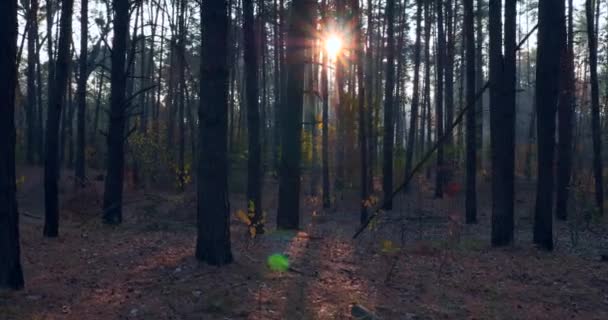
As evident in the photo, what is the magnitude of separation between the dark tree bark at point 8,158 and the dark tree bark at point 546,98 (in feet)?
32.0

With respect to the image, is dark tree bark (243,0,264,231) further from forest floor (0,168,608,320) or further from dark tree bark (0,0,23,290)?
dark tree bark (0,0,23,290)

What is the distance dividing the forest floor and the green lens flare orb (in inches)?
5.2

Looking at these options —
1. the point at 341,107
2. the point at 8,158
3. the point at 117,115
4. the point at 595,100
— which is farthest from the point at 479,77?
the point at 8,158

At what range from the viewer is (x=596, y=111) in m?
22.1

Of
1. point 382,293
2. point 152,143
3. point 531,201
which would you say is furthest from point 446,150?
point 382,293

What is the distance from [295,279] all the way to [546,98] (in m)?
7.36

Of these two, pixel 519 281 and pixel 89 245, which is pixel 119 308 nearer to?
pixel 89 245

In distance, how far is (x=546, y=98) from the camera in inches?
516

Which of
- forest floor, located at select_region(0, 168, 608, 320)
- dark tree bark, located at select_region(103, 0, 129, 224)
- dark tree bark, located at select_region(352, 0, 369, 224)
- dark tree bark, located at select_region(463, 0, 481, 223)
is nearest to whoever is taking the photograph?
forest floor, located at select_region(0, 168, 608, 320)

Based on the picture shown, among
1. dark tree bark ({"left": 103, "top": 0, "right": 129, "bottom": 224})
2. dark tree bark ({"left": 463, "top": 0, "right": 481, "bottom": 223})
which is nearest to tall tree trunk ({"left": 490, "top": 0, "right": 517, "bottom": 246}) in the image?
dark tree bark ({"left": 463, "top": 0, "right": 481, "bottom": 223})

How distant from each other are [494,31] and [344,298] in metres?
8.47

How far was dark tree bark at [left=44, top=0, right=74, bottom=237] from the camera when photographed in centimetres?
1216

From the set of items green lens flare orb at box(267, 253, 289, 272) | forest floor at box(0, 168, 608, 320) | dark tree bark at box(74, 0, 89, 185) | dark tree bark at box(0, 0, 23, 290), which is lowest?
forest floor at box(0, 168, 608, 320)

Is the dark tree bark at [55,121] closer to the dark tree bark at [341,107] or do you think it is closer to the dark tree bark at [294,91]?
the dark tree bark at [294,91]
